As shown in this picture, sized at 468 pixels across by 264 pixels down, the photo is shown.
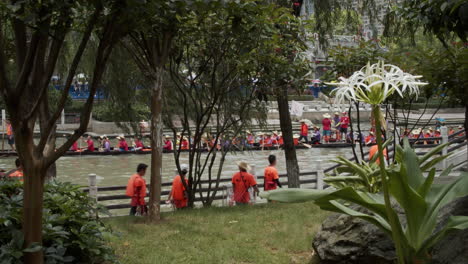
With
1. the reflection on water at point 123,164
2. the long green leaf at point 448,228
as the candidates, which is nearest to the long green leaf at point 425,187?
the long green leaf at point 448,228

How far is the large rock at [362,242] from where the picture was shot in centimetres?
450

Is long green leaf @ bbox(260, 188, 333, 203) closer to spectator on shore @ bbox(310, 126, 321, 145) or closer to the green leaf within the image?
the green leaf

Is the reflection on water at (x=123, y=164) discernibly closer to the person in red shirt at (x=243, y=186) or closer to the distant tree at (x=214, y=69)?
the distant tree at (x=214, y=69)

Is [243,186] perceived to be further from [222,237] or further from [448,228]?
[448,228]

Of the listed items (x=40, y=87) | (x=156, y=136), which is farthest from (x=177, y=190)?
(x=40, y=87)

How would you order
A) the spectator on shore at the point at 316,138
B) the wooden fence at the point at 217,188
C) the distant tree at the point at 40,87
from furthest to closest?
the spectator on shore at the point at 316,138, the wooden fence at the point at 217,188, the distant tree at the point at 40,87

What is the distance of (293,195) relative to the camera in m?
3.90

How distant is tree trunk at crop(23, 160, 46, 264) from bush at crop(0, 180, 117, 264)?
91 mm

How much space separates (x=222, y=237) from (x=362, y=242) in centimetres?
232

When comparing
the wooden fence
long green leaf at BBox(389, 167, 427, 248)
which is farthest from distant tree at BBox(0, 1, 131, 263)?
the wooden fence

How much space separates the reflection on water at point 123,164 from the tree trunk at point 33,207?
46.8 ft

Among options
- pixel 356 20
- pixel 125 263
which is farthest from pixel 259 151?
pixel 125 263

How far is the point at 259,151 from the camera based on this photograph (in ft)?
98.1

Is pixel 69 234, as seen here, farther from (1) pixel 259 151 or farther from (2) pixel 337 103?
(1) pixel 259 151
